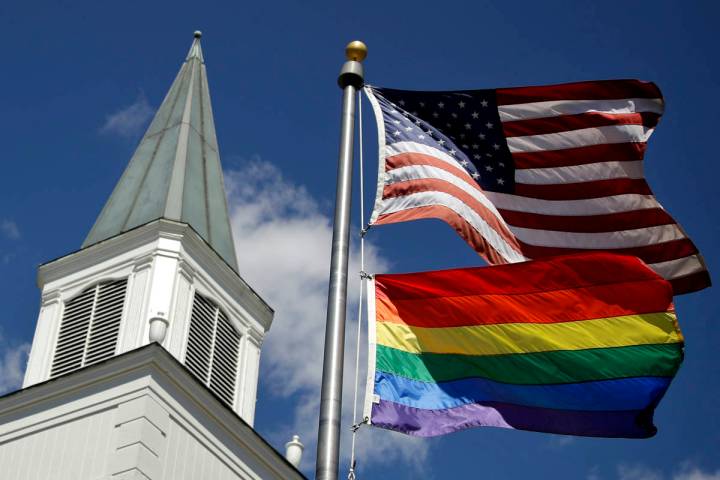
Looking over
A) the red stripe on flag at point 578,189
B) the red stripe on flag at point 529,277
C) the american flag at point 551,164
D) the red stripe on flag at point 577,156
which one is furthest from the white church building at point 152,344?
the red stripe on flag at point 577,156

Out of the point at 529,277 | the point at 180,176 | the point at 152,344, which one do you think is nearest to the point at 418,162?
the point at 529,277

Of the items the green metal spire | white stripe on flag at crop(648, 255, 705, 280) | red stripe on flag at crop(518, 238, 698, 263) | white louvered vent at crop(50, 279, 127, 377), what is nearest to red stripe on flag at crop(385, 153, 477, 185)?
red stripe on flag at crop(518, 238, 698, 263)

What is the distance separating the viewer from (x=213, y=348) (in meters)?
22.0

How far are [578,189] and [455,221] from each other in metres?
2.60

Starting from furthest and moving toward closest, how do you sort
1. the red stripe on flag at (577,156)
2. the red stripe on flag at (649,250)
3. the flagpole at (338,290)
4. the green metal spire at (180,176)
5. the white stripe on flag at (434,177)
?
1. the green metal spire at (180,176)
2. the red stripe on flag at (577,156)
3. the red stripe on flag at (649,250)
4. the white stripe on flag at (434,177)
5. the flagpole at (338,290)

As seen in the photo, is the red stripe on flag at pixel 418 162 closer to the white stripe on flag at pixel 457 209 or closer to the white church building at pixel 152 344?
the white stripe on flag at pixel 457 209

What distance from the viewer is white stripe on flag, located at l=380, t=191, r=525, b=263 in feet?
50.7

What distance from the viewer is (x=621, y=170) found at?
17609mm

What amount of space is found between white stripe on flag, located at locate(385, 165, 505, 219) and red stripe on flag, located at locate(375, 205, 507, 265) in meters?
0.49

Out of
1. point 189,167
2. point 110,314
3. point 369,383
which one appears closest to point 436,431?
point 369,383

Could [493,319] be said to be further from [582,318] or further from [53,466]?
[53,466]

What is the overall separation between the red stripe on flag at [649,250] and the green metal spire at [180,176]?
27.7 ft

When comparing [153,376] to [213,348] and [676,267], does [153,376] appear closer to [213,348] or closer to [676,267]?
[213,348]

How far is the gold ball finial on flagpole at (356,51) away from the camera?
51.0ft
